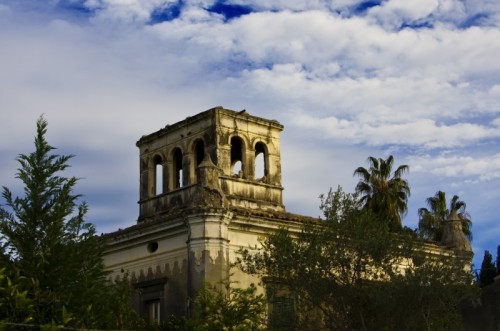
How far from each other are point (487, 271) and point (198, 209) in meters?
23.2

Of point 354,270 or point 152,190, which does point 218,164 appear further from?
point 354,270

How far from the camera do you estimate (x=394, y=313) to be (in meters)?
20.8

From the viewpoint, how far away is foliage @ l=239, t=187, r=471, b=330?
2070 centimetres

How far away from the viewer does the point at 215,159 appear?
27.6 metres

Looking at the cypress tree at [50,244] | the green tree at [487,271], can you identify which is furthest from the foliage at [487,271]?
the cypress tree at [50,244]

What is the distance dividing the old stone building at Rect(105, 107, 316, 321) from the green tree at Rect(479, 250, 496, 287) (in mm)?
16933

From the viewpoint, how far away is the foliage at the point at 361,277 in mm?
20703

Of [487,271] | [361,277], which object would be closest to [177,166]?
[361,277]

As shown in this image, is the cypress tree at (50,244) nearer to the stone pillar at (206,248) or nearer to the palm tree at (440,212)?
the stone pillar at (206,248)

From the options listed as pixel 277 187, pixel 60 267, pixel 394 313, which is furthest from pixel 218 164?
pixel 60 267

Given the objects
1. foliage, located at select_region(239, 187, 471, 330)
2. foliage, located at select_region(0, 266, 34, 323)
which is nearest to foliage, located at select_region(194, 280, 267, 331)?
foliage, located at select_region(239, 187, 471, 330)

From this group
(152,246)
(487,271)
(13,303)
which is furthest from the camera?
(487,271)

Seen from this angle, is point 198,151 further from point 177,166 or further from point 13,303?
point 13,303

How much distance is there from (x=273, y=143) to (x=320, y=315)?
9222 mm
